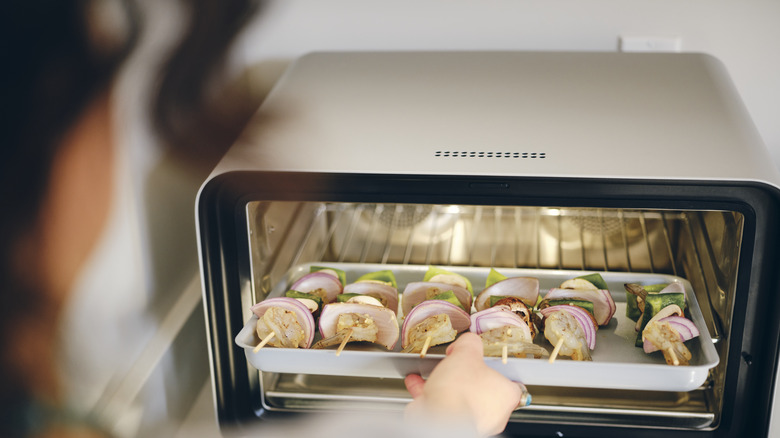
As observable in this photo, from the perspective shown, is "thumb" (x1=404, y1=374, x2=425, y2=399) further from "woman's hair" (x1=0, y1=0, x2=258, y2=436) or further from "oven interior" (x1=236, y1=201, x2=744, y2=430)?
"woman's hair" (x1=0, y1=0, x2=258, y2=436)

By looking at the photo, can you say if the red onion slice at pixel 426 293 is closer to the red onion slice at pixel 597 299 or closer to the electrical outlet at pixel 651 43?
the red onion slice at pixel 597 299

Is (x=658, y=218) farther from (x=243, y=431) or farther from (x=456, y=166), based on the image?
(x=243, y=431)

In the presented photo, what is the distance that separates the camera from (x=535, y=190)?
78 centimetres

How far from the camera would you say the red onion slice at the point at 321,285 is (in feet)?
3.19

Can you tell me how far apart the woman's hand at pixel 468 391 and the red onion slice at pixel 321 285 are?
23cm

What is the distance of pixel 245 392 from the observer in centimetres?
91

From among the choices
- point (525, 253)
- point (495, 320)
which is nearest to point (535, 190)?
point (495, 320)

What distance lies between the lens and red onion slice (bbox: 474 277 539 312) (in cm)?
95

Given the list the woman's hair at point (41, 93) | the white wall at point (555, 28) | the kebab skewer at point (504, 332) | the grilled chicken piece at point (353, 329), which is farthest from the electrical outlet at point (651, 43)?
the woman's hair at point (41, 93)

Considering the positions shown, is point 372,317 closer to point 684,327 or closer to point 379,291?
point 379,291

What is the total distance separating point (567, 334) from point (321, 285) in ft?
1.10

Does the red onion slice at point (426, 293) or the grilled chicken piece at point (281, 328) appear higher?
the grilled chicken piece at point (281, 328)

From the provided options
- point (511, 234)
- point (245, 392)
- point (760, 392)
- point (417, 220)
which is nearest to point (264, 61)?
point (417, 220)

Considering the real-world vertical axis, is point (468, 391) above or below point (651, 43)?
below
